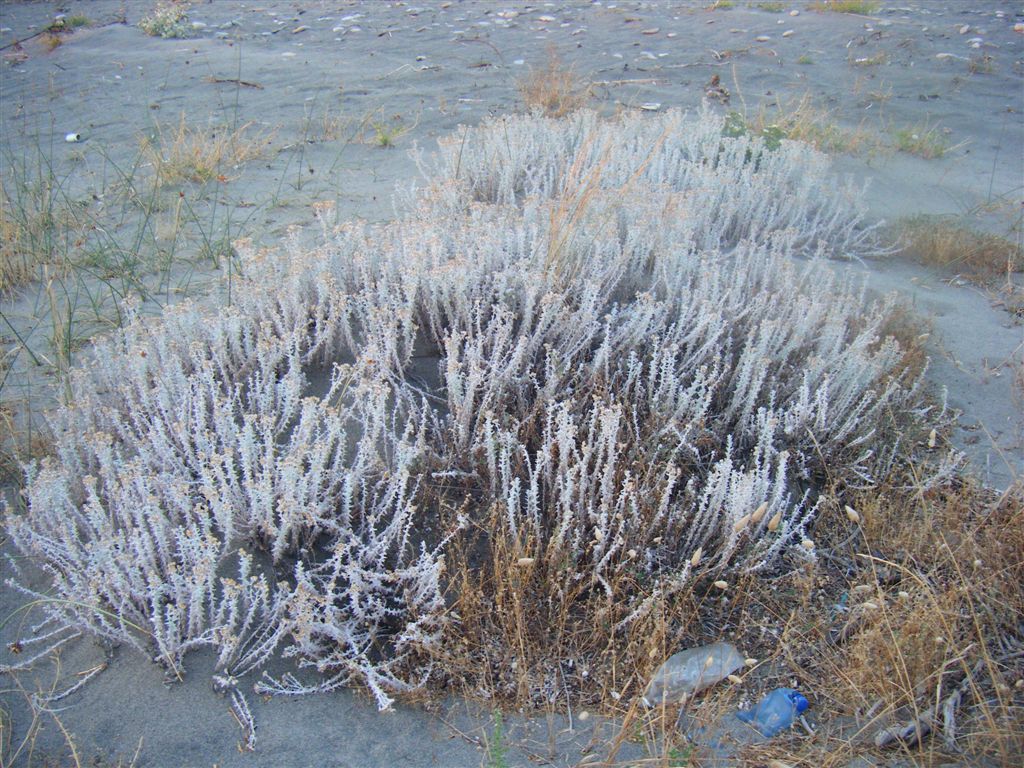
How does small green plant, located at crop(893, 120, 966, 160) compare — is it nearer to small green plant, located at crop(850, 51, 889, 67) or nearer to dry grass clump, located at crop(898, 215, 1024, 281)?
dry grass clump, located at crop(898, 215, 1024, 281)

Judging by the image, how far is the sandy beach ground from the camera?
1.92m

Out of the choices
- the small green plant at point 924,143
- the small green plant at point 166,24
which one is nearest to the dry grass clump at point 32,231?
the small green plant at point 166,24

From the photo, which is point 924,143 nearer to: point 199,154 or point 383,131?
point 383,131

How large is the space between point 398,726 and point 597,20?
10.9m

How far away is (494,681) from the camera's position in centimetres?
204

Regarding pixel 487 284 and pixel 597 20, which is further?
pixel 597 20

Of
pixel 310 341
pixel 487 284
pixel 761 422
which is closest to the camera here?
pixel 761 422

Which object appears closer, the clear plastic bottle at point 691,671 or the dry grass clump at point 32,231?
the clear plastic bottle at point 691,671

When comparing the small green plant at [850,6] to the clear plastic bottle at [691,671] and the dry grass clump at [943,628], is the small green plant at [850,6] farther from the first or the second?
the clear plastic bottle at [691,671]

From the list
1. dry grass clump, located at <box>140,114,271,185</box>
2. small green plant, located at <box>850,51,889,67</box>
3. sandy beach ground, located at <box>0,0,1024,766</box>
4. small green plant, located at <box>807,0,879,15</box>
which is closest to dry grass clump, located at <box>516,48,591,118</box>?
sandy beach ground, located at <box>0,0,1024,766</box>

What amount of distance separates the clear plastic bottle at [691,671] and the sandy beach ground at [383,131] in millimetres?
180

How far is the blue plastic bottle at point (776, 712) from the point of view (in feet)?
6.32

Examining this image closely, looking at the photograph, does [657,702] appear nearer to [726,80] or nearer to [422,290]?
[422,290]

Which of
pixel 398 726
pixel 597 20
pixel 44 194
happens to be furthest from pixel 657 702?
pixel 597 20
